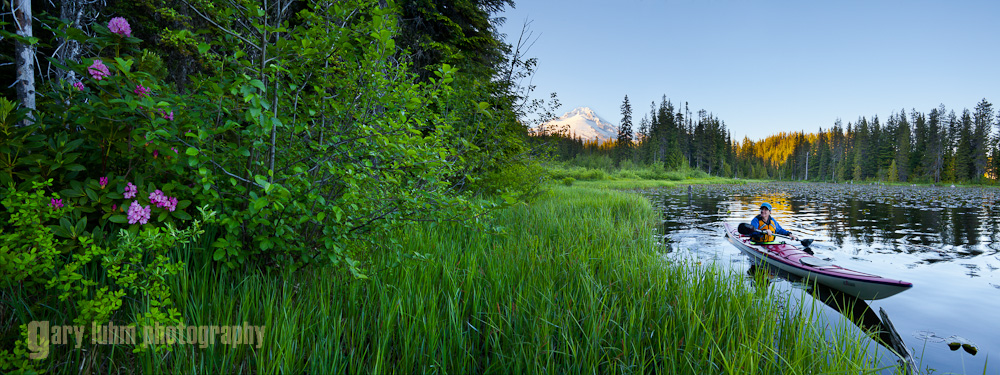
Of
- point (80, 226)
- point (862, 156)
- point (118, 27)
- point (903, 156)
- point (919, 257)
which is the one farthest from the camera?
point (862, 156)

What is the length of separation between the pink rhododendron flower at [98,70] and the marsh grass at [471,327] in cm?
116

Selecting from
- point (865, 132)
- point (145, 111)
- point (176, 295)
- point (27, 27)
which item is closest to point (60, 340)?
point (176, 295)

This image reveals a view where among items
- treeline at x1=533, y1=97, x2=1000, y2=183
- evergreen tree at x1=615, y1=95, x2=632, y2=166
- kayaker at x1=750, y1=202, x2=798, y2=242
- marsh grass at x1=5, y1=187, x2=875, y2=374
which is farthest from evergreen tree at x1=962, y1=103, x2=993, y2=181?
marsh grass at x1=5, y1=187, x2=875, y2=374

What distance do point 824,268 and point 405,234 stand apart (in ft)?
23.1

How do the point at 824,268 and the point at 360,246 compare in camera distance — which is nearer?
the point at 360,246

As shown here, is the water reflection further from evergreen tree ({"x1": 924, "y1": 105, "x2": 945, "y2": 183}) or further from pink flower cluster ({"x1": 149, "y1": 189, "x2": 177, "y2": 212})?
evergreen tree ({"x1": 924, "y1": 105, "x2": 945, "y2": 183})

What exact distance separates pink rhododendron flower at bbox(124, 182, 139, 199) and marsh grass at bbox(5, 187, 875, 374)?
48 centimetres

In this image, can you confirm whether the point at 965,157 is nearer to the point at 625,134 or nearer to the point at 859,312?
the point at 625,134

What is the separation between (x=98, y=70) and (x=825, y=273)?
8.99 metres

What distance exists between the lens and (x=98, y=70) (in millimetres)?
2199

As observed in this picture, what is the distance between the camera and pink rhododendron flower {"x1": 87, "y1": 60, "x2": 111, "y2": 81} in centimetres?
214

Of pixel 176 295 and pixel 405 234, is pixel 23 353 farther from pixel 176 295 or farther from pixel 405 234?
pixel 405 234

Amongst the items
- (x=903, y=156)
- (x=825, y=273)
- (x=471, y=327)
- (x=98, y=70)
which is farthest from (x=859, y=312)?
(x=903, y=156)

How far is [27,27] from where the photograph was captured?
4316 millimetres
